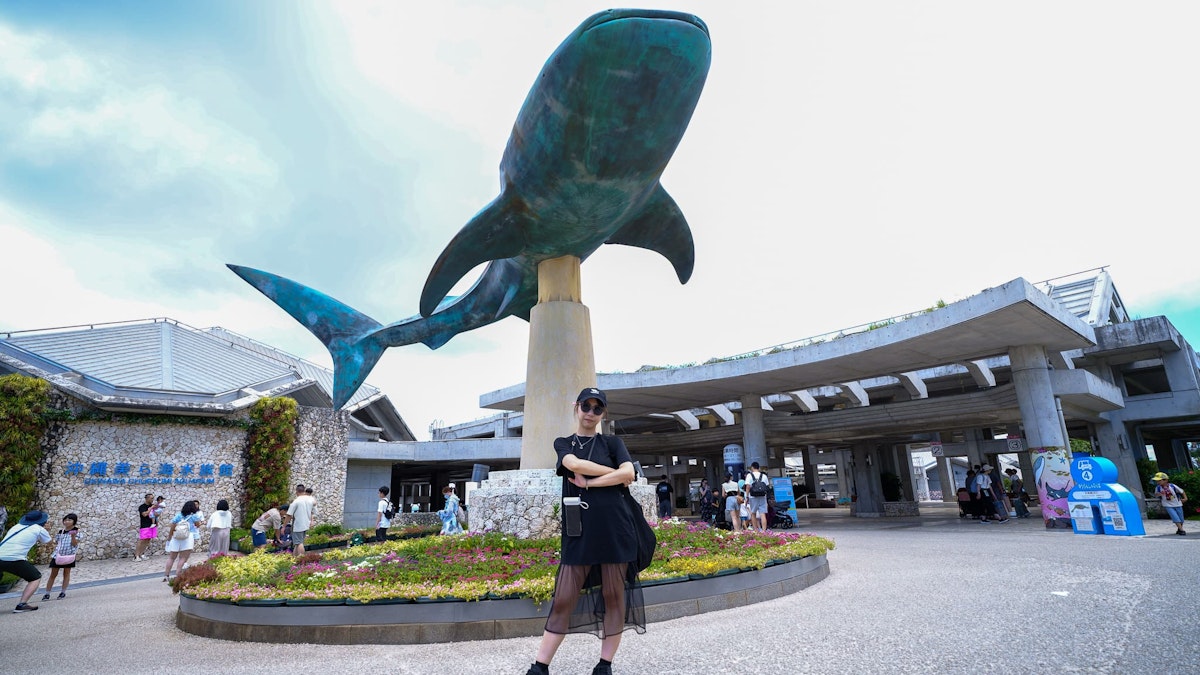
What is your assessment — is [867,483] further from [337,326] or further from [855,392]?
[337,326]

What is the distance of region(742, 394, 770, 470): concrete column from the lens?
2255 cm

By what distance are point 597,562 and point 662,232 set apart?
837 cm

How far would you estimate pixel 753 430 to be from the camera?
2284 cm

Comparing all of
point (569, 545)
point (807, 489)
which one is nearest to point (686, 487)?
point (807, 489)

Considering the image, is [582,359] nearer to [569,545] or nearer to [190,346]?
[569,545]

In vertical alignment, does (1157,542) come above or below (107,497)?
below

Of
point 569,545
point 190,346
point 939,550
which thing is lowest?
point 939,550

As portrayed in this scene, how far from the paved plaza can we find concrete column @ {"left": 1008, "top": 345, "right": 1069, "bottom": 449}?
32.2 ft

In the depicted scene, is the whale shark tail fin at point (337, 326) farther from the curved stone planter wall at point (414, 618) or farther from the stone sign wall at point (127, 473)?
the stone sign wall at point (127, 473)

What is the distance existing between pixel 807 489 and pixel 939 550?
32854 millimetres


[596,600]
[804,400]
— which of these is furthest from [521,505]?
[804,400]

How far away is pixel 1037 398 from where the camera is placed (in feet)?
53.5

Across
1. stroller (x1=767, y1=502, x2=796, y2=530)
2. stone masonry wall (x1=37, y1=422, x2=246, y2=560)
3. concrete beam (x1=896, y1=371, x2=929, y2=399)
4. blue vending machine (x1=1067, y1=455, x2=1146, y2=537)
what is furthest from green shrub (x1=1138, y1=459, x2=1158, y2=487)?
stone masonry wall (x1=37, y1=422, x2=246, y2=560)

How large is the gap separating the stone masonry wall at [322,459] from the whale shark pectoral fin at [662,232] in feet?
44.0
